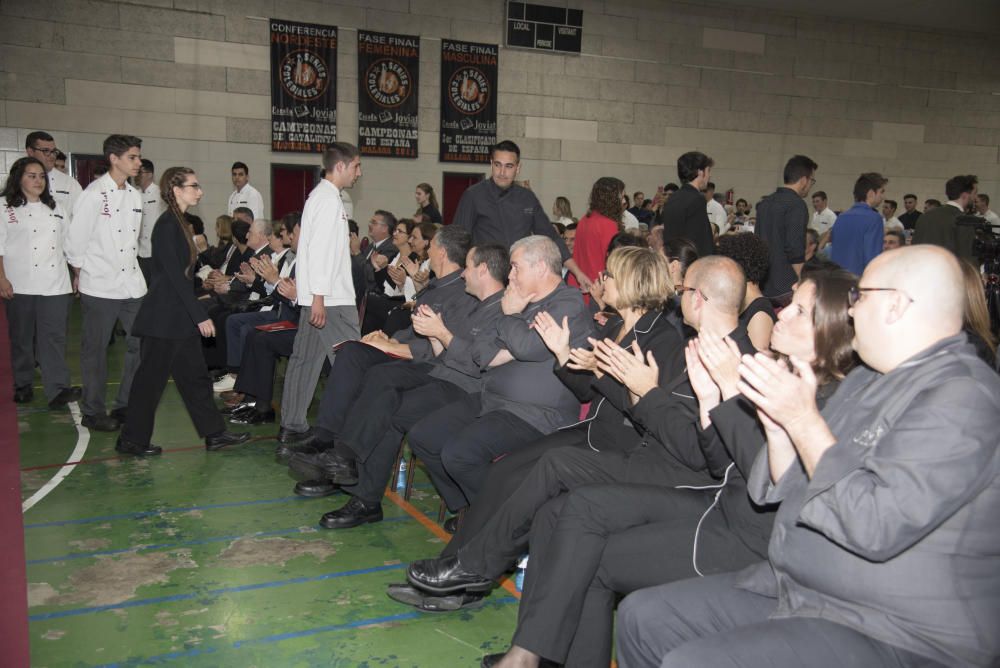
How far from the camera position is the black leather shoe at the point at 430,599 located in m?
2.95

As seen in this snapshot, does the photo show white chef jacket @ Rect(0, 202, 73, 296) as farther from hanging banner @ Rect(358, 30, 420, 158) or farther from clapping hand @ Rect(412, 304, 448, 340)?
hanging banner @ Rect(358, 30, 420, 158)

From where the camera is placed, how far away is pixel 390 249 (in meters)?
7.04

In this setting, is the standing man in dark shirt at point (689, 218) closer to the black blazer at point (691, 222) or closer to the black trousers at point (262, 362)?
the black blazer at point (691, 222)

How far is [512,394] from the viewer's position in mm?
3428

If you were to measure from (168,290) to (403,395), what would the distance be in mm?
1585

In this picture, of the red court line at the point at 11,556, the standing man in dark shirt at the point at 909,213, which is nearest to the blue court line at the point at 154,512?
the red court line at the point at 11,556

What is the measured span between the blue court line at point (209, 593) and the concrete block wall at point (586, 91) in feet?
31.8

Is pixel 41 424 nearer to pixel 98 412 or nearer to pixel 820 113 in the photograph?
pixel 98 412

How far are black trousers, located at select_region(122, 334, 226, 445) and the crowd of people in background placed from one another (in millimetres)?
15

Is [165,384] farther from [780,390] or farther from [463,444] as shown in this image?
[780,390]

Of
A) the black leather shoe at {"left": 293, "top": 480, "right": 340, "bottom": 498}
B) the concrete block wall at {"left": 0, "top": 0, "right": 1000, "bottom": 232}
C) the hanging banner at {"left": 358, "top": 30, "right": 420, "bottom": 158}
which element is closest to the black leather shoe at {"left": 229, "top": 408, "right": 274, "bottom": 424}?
the black leather shoe at {"left": 293, "top": 480, "right": 340, "bottom": 498}

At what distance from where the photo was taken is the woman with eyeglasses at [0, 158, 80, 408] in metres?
5.59

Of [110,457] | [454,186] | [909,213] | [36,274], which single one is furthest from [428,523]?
[909,213]

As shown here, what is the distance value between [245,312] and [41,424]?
1.75m
